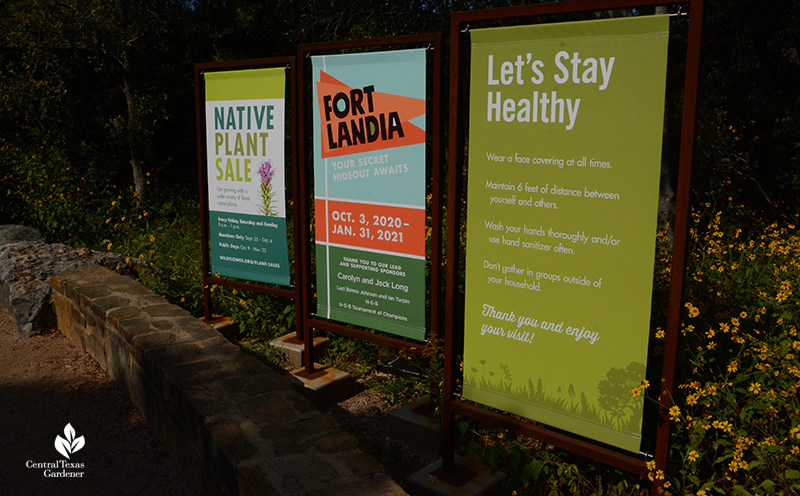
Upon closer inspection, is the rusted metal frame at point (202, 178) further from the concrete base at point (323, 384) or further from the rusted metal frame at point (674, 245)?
the rusted metal frame at point (674, 245)

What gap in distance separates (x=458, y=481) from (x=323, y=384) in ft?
5.24

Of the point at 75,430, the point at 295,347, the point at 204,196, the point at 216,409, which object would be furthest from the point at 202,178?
the point at 216,409

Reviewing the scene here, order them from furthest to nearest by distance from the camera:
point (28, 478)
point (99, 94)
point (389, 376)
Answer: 1. point (99, 94)
2. point (389, 376)
3. point (28, 478)

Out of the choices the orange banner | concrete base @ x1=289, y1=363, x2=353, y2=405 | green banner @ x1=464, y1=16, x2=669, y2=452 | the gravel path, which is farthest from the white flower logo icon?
green banner @ x1=464, y1=16, x2=669, y2=452

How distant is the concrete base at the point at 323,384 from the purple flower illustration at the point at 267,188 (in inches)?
50.6

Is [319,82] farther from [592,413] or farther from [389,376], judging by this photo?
[592,413]

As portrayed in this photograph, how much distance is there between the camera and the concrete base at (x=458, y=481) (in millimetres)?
3092

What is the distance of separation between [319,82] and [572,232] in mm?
2272

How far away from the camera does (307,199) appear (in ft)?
15.1

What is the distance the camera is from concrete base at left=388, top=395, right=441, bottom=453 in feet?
12.3

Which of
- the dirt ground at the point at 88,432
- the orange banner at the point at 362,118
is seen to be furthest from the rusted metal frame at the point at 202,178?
the orange banner at the point at 362,118

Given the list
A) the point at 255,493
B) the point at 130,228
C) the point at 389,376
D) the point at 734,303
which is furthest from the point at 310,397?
the point at 130,228

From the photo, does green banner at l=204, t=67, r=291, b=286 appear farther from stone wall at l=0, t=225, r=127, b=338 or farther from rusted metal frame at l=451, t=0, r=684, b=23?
rusted metal frame at l=451, t=0, r=684, b=23

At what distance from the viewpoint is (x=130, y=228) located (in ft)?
29.8
